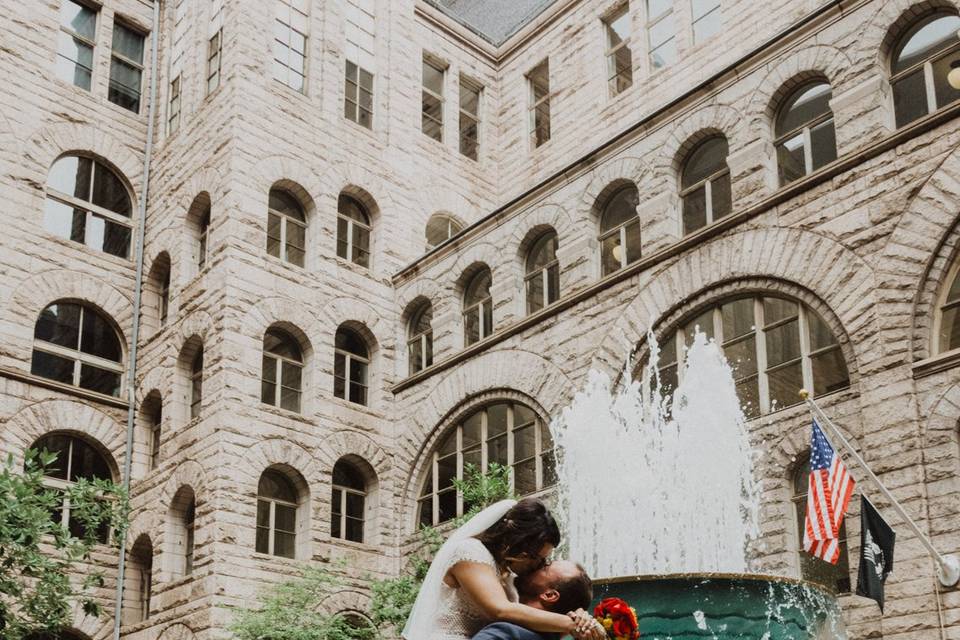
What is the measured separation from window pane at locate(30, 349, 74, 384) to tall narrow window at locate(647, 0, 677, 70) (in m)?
13.3

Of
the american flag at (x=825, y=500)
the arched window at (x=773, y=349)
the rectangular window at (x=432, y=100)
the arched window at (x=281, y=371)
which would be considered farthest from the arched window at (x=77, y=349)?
the american flag at (x=825, y=500)

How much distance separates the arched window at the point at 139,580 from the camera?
73.2ft

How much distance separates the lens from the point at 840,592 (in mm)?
15031

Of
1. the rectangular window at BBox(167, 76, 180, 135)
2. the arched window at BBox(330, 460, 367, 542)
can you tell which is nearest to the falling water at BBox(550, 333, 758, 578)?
the arched window at BBox(330, 460, 367, 542)

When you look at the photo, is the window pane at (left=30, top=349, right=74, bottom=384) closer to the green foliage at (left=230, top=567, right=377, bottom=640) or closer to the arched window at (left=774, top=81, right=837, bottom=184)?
the green foliage at (left=230, top=567, right=377, bottom=640)

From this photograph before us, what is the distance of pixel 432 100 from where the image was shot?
28.0 m

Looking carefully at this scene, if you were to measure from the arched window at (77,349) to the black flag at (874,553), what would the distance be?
15451 mm

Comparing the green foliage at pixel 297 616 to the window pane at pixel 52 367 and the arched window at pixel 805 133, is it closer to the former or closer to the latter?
the window pane at pixel 52 367

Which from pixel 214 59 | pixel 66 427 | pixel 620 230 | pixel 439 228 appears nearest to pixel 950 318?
pixel 620 230

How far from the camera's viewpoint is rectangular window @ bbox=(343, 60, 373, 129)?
1006 inches

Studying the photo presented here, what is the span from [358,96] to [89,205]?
603 cm

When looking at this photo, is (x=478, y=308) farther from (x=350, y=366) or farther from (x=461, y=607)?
(x=461, y=607)

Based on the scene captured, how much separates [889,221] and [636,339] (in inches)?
173

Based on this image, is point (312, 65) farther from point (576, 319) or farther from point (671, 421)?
point (671, 421)
